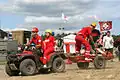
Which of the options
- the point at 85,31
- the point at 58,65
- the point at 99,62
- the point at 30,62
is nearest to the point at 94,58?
the point at 99,62

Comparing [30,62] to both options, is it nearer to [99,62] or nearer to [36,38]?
[36,38]

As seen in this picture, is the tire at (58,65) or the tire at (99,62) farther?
the tire at (99,62)

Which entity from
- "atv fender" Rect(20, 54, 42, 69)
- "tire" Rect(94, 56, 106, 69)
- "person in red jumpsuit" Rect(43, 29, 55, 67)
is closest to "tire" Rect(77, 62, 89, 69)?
"tire" Rect(94, 56, 106, 69)

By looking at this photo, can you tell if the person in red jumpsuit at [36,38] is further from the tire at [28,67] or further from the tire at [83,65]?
the tire at [83,65]

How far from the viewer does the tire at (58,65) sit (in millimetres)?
15023

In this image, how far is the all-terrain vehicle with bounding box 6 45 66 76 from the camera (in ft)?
46.7

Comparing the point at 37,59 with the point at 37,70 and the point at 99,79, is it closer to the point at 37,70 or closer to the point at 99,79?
the point at 37,70

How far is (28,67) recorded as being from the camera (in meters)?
14.3

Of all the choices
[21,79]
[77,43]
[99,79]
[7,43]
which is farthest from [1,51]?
[99,79]

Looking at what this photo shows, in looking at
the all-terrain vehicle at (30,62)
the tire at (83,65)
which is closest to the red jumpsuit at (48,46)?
the all-terrain vehicle at (30,62)

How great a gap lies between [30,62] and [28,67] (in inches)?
8.3

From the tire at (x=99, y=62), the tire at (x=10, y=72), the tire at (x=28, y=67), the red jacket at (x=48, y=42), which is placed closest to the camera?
the tire at (x=28, y=67)

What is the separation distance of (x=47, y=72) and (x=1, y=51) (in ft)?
34.4

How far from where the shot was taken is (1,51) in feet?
82.6
